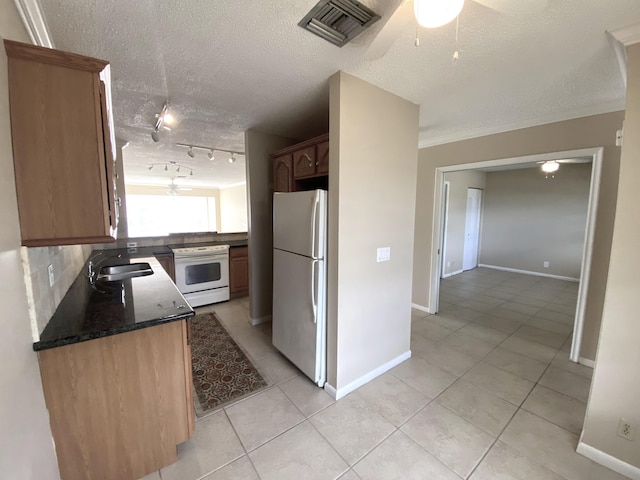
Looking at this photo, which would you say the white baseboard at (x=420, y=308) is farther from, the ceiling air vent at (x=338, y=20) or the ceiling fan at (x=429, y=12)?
the ceiling air vent at (x=338, y=20)

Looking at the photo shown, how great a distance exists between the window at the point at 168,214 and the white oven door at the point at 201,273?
6.43m

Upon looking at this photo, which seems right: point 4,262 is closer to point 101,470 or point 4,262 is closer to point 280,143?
point 101,470

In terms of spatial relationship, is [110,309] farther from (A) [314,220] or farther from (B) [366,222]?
(B) [366,222]

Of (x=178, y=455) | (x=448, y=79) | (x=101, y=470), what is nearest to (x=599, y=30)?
(x=448, y=79)

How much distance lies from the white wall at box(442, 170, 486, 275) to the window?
9.06 m

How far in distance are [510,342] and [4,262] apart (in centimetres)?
417

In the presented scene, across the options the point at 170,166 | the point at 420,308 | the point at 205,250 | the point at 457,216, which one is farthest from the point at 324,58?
the point at 170,166

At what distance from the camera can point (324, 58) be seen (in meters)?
1.71

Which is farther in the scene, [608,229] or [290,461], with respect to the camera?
[608,229]

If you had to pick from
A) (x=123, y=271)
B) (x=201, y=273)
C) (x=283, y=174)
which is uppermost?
(x=283, y=174)

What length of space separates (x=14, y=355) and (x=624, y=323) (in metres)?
2.92

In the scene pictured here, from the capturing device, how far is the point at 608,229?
8.03 ft

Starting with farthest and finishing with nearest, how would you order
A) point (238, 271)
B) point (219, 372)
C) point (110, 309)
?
1. point (238, 271)
2. point (219, 372)
3. point (110, 309)

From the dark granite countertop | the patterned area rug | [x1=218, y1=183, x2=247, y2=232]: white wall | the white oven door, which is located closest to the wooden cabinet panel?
the white oven door
